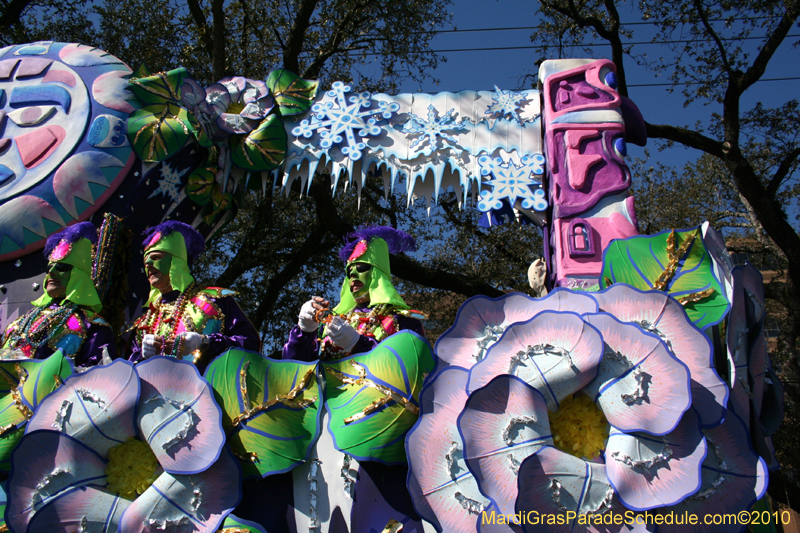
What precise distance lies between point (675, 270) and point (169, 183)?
137 inches

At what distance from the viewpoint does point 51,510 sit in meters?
2.78

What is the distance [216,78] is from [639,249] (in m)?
5.15

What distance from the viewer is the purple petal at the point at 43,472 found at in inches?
111

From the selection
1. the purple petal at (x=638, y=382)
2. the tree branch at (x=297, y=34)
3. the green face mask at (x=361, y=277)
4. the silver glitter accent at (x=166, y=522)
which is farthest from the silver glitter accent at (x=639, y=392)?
the tree branch at (x=297, y=34)

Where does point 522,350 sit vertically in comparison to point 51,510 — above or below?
above

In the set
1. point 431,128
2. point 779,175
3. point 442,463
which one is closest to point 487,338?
point 442,463

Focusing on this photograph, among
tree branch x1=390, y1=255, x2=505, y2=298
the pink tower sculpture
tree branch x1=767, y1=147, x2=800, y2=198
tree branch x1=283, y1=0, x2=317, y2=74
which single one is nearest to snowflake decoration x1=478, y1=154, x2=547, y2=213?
the pink tower sculpture

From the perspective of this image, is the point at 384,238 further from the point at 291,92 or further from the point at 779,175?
the point at 779,175

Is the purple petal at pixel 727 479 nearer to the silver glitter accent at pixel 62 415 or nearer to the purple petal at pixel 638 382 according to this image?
the purple petal at pixel 638 382

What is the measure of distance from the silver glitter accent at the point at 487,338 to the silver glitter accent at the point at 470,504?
576 mm

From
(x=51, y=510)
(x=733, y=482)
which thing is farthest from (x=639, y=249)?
(x=51, y=510)

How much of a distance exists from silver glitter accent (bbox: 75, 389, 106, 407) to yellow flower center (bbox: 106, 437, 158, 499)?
21cm

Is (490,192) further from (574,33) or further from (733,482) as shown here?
(574,33)

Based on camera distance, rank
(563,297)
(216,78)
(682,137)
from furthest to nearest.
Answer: (682,137) → (216,78) → (563,297)
